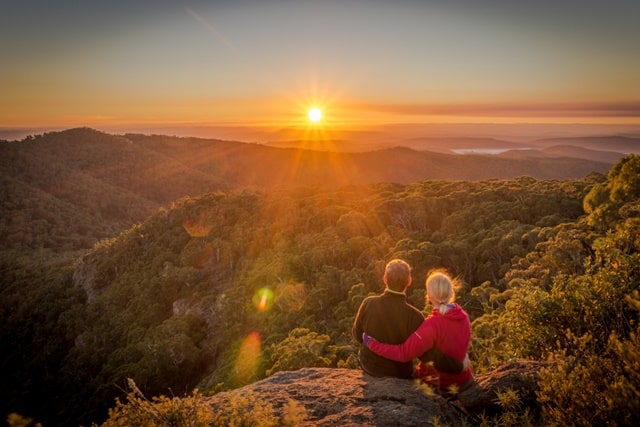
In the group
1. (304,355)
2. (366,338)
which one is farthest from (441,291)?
(304,355)

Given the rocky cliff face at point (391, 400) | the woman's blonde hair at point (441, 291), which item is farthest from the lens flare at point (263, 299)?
the woman's blonde hair at point (441, 291)

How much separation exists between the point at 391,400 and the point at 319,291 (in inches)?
1232

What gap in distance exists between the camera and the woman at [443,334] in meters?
5.62

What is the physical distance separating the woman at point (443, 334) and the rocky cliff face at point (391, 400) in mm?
257

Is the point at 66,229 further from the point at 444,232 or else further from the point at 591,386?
the point at 591,386

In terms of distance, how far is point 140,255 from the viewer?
243 ft

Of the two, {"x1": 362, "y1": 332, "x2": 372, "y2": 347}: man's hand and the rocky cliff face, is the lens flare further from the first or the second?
{"x1": 362, "y1": 332, "x2": 372, "y2": 347}: man's hand

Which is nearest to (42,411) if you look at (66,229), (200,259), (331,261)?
(200,259)

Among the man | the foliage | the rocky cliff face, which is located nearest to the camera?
the rocky cliff face

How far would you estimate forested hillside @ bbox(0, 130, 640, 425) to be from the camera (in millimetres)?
7168

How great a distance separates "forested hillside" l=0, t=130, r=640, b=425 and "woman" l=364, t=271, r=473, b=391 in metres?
1.16

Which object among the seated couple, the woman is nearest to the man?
the seated couple

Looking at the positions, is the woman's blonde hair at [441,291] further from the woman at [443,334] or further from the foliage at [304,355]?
the foliage at [304,355]

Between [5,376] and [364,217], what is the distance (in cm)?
7378
